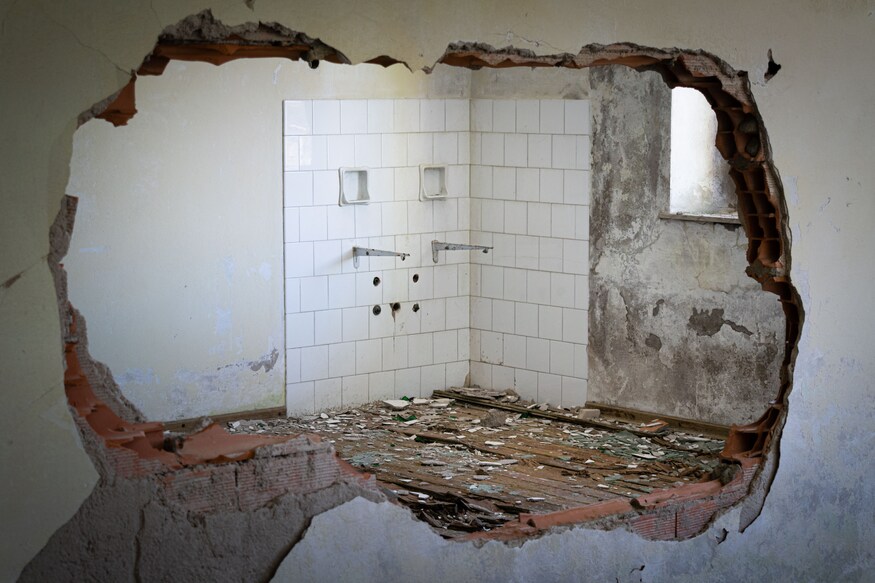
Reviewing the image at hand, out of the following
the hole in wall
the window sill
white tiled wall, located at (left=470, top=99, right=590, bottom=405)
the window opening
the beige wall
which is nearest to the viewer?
the beige wall

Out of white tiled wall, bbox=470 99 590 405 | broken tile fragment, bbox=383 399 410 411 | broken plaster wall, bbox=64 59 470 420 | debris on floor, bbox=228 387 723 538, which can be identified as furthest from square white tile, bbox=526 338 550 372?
broken plaster wall, bbox=64 59 470 420

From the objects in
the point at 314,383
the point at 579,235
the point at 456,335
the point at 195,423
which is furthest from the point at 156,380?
the point at 579,235

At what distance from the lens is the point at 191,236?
8.20 metres

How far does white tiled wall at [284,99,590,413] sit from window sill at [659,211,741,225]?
72cm

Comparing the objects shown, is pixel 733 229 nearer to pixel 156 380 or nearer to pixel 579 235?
pixel 579 235

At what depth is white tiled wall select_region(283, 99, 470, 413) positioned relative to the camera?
873cm

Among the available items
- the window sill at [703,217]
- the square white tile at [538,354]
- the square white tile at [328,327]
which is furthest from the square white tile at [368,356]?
the window sill at [703,217]

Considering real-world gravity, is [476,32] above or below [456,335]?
above

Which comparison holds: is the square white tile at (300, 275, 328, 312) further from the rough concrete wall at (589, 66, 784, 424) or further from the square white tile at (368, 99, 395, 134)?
the rough concrete wall at (589, 66, 784, 424)

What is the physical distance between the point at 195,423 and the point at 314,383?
3.30 ft

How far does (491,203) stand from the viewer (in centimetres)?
950

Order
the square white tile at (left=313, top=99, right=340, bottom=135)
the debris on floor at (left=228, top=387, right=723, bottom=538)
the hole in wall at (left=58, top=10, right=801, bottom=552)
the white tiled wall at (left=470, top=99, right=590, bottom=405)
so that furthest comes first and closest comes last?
the white tiled wall at (left=470, top=99, right=590, bottom=405) < the square white tile at (left=313, top=99, right=340, bottom=135) < the debris on floor at (left=228, top=387, right=723, bottom=538) < the hole in wall at (left=58, top=10, right=801, bottom=552)

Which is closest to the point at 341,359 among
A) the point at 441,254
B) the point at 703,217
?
the point at 441,254

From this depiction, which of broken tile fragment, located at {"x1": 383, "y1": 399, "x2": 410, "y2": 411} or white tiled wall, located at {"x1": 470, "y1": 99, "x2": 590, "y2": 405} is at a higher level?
white tiled wall, located at {"x1": 470, "y1": 99, "x2": 590, "y2": 405}
